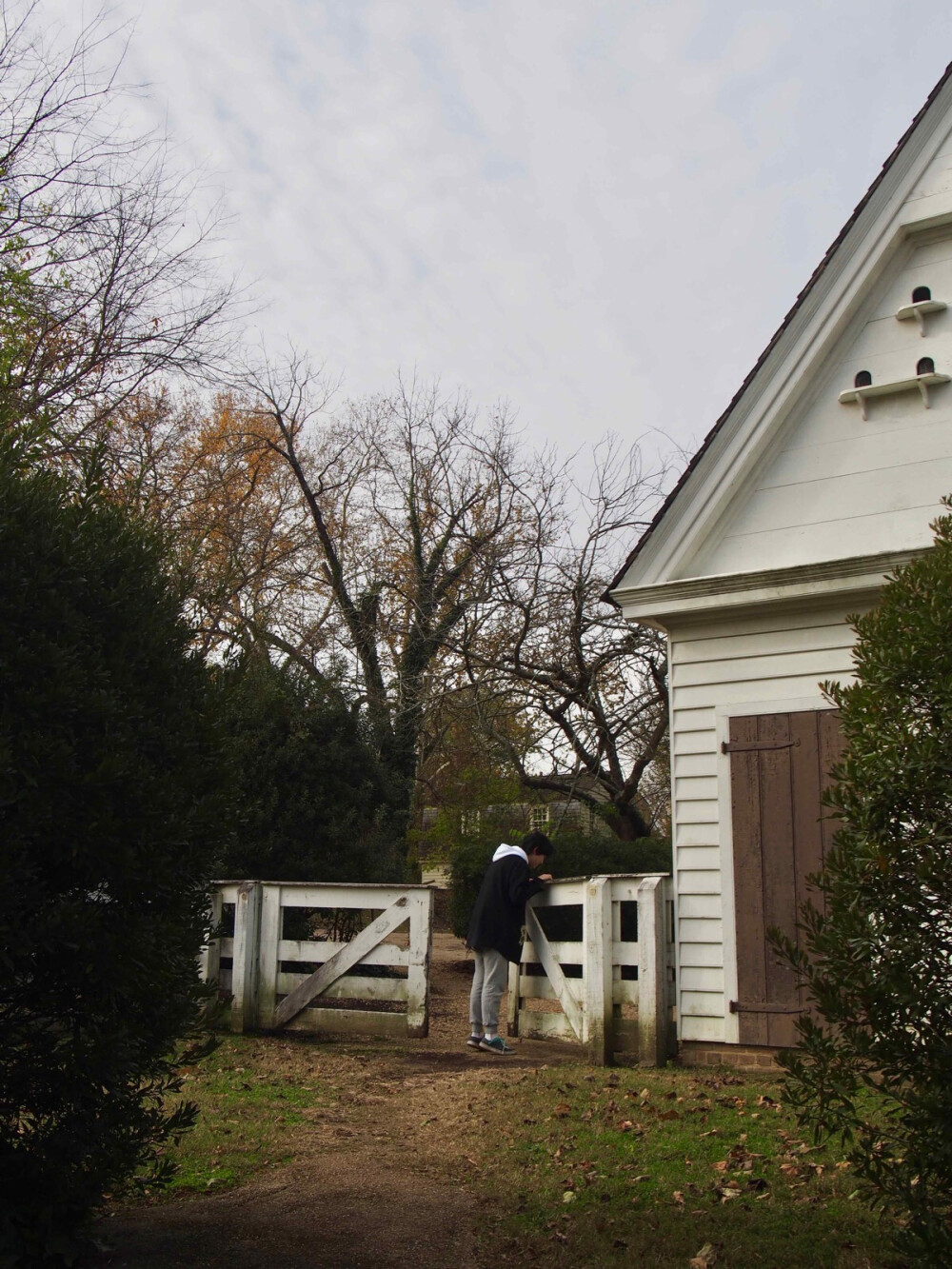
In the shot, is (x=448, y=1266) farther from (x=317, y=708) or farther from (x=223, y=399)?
(x=223, y=399)

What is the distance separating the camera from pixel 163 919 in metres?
4.06

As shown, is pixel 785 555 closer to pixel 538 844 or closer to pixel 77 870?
pixel 538 844

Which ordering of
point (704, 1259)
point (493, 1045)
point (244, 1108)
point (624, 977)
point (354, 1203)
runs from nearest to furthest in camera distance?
point (704, 1259) → point (354, 1203) → point (244, 1108) → point (493, 1045) → point (624, 977)

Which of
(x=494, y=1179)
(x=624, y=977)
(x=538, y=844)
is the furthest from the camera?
(x=538, y=844)

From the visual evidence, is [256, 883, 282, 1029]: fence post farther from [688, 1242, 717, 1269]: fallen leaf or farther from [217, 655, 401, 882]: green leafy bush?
[688, 1242, 717, 1269]: fallen leaf

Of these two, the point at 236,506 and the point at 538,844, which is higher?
the point at 236,506

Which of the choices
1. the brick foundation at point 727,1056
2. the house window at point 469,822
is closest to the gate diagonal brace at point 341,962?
the brick foundation at point 727,1056

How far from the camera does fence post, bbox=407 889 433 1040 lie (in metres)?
9.31

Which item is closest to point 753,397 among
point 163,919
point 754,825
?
point 754,825

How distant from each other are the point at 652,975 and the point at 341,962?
2.68m

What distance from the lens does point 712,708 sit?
8797 mm

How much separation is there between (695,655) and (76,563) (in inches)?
231

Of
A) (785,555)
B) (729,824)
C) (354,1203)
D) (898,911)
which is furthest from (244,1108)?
(785,555)

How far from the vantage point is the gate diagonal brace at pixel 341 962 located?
9.41 metres
